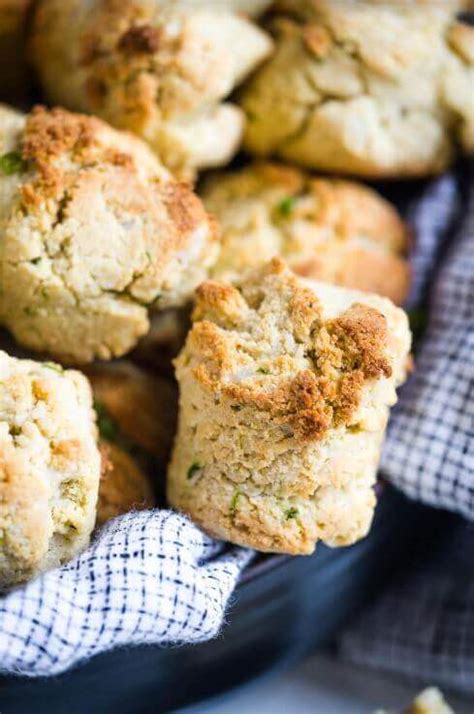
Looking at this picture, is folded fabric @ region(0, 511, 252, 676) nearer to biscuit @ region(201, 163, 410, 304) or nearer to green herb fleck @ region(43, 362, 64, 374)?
green herb fleck @ region(43, 362, 64, 374)

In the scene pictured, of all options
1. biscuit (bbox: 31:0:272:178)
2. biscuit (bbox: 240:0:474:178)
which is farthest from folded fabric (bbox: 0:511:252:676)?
biscuit (bbox: 240:0:474:178)

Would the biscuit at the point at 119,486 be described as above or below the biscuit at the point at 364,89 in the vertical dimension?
below

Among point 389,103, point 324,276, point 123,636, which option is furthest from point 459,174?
point 123,636

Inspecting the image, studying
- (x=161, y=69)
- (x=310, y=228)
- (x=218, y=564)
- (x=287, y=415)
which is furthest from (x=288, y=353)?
(x=161, y=69)

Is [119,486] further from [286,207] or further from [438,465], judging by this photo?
[286,207]

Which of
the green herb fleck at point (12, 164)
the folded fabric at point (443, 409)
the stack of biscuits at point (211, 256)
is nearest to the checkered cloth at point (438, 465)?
the folded fabric at point (443, 409)

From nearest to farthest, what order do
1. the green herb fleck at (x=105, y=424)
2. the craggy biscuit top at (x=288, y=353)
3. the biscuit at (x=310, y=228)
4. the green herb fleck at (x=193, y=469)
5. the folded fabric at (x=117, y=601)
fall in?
1. the folded fabric at (x=117, y=601)
2. the craggy biscuit top at (x=288, y=353)
3. the green herb fleck at (x=193, y=469)
4. the green herb fleck at (x=105, y=424)
5. the biscuit at (x=310, y=228)

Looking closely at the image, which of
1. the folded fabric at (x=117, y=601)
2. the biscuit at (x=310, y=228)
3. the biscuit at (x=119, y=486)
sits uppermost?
the biscuit at (x=310, y=228)

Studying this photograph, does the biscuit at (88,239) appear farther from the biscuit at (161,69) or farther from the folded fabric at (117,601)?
the folded fabric at (117,601)
